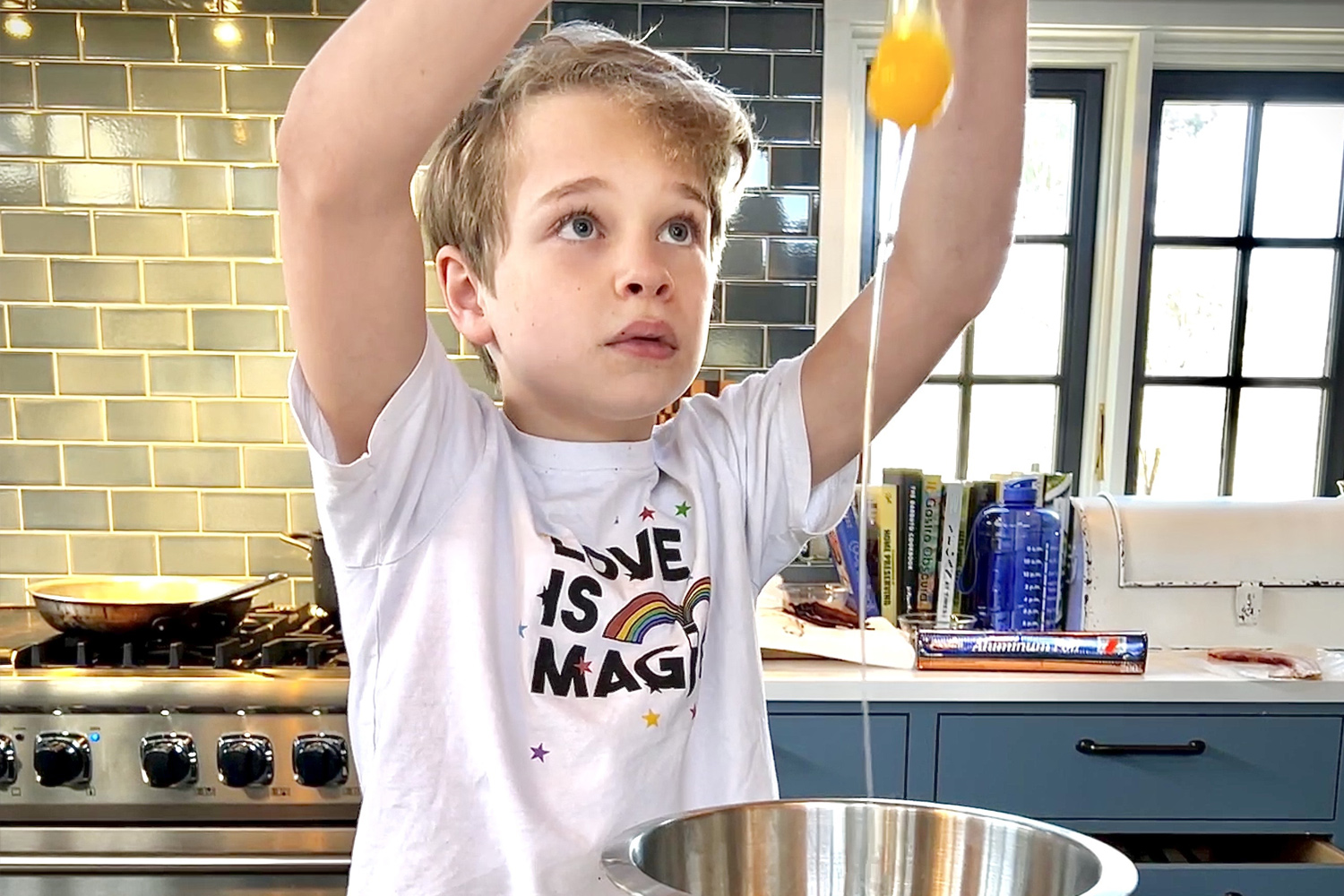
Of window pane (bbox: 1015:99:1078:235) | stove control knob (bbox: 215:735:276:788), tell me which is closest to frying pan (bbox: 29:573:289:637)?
stove control knob (bbox: 215:735:276:788)

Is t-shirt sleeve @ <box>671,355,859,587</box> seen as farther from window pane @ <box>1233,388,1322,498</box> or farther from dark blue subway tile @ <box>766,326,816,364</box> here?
window pane @ <box>1233,388,1322,498</box>

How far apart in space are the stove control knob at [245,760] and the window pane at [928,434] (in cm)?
122

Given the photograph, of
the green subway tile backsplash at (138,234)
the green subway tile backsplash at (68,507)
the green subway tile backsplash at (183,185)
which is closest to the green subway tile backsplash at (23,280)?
the green subway tile backsplash at (138,234)

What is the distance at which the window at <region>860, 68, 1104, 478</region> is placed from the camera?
2.03 metres

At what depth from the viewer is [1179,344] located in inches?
82.0

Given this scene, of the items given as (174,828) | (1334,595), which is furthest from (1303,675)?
(174,828)

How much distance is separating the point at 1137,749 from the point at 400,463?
1.21 metres

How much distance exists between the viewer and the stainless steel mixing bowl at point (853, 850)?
518 millimetres

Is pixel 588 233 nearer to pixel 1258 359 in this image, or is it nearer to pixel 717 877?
pixel 717 877

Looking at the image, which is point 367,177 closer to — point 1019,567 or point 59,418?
point 1019,567

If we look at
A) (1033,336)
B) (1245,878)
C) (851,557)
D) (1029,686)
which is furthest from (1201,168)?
(1245,878)

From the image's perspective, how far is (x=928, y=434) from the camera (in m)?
2.10

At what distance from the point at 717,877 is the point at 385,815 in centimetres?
24

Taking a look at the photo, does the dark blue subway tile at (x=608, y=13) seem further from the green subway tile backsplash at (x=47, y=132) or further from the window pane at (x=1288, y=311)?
the window pane at (x=1288, y=311)
